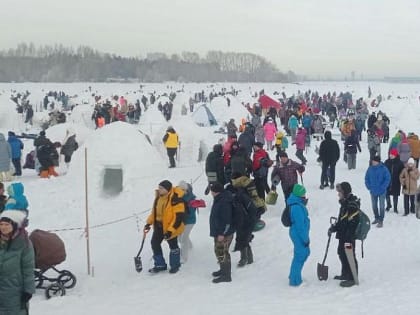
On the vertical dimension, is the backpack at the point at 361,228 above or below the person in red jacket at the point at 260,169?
below

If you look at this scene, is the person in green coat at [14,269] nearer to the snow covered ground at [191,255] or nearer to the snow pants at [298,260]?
the snow covered ground at [191,255]

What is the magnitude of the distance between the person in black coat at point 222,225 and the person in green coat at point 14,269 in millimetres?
3261

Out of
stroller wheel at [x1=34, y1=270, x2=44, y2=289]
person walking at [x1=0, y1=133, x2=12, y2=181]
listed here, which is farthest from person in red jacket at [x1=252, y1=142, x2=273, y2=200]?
person walking at [x1=0, y1=133, x2=12, y2=181]

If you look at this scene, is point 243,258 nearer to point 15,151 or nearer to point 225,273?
point 225,273

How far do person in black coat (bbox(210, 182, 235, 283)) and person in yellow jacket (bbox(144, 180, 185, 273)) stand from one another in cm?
67

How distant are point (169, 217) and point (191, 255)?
1.57 m

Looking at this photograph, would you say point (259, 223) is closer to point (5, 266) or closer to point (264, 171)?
point (264, 171)

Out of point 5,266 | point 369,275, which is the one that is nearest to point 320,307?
point 369,275

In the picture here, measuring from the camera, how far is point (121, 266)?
32.6 ft

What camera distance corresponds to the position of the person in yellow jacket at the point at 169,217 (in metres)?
8.75

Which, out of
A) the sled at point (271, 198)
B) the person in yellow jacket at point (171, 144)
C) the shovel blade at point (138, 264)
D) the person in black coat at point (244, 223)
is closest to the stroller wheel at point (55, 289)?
the shovel blade at point (138, 264)

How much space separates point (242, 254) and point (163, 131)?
11.5 metres

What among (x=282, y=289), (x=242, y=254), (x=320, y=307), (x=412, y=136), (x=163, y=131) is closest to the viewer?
(x=320, y=307)

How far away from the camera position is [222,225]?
829 cm
